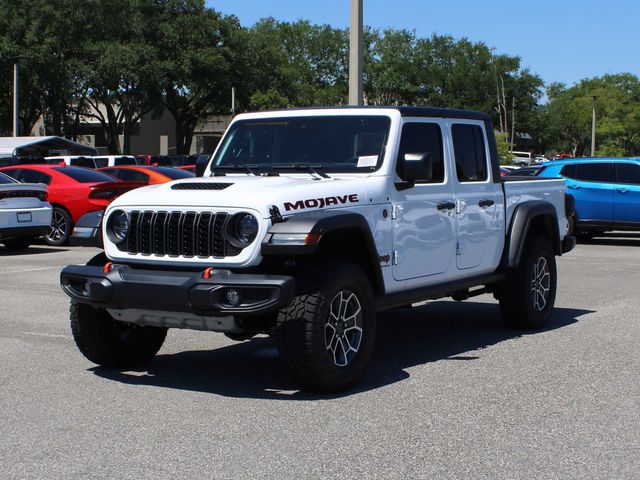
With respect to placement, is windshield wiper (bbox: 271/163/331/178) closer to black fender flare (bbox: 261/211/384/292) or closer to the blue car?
black fender flare (bbox: 261/211/384/292)

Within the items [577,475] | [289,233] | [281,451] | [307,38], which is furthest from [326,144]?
[307,38]

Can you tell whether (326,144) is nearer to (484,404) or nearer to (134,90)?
(484,404)

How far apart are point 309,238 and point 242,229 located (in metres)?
0.48

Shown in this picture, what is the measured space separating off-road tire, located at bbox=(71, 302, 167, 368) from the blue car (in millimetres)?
14372

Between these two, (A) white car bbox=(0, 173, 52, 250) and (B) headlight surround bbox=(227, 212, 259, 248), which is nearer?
(B) headlight surround bbox=(227, 212, 259, 248)

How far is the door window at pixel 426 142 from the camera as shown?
7.88 metres

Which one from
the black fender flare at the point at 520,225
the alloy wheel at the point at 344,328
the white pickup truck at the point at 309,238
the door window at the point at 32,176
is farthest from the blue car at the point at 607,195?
the alloy wheel at the point at 344,328

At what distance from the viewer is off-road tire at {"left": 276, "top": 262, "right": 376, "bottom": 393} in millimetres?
6422

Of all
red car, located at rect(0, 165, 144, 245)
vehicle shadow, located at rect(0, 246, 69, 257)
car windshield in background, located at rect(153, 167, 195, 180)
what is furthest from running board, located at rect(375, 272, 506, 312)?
car windshield in background, located at rect(153, 167, 195, 180)

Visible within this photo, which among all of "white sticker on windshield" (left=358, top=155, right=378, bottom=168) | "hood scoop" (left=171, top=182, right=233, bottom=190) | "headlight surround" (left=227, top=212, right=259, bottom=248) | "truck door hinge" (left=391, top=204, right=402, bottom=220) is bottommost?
"headlight surround" (left=227, top=212, right=259, bottom=248)

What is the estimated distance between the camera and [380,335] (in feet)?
30.3

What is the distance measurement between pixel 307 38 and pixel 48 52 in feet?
178

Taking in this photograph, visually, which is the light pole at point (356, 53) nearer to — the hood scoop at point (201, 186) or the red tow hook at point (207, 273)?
the hood scoop at point (201, 186)

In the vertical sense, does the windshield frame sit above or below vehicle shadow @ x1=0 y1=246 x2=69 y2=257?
above
